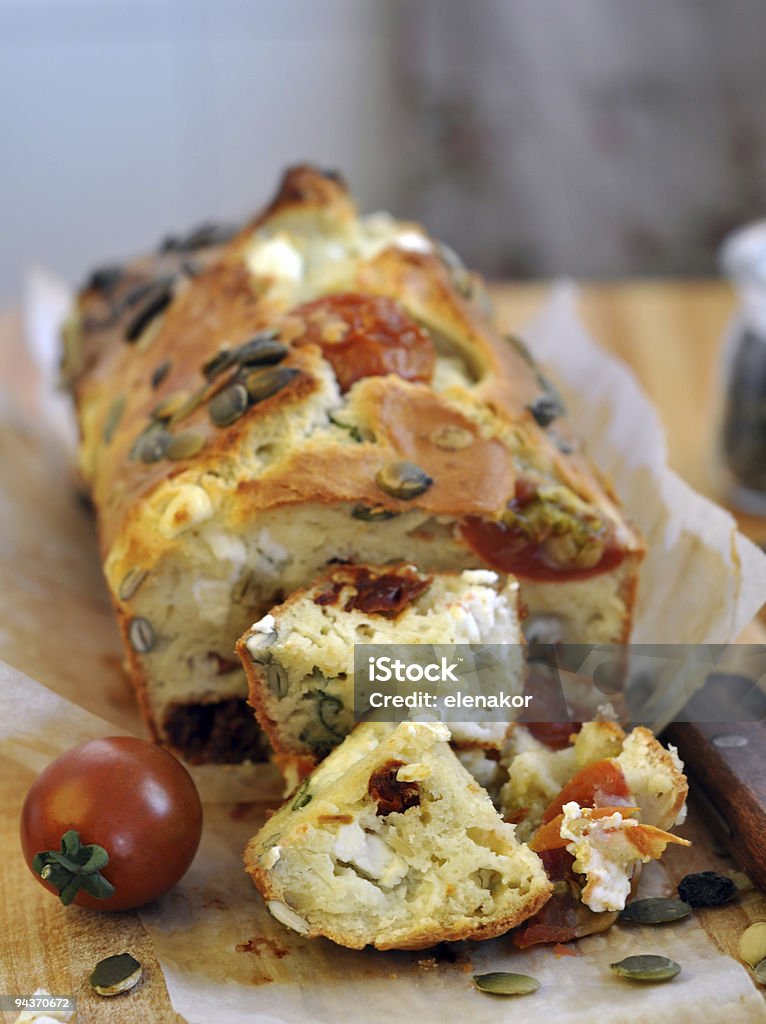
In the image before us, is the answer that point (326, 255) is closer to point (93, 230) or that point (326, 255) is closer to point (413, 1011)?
point (413, 1011)

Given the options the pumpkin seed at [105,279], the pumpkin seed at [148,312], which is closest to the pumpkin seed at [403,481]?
the pumpkin seed at [148,312]

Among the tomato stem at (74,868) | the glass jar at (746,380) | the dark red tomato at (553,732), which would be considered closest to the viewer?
the tomato stem at (74,868)

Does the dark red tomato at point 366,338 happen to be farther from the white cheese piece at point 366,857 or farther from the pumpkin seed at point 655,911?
the pumpkin seed at point 655,911

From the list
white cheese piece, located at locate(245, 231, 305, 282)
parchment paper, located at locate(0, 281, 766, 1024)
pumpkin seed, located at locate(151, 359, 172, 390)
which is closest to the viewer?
parchment paper, located at locate(0, 281, 766, 1024)

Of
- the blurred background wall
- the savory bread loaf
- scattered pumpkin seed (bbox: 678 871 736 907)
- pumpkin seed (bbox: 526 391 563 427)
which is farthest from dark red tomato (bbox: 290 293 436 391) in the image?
the blurred background wall

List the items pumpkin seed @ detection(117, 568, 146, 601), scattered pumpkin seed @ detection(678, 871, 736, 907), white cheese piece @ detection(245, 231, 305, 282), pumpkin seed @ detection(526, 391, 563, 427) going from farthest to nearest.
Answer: white cheese piece @ detection(245, 231, 305, 282)
pumpkin seed @ detection(526, 391, 563, 427)
pumpkin seed @ detection(117, 568, 146, 601)
scattered pumpkin seed @ detection(678, 871, 736, 907)

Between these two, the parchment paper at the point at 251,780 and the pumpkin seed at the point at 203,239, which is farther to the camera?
the pumpkin seed at the point at 203,239

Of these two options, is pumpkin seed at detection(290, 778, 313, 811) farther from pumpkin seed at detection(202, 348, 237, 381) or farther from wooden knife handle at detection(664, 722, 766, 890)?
pumpkin seed at detection(202, 348, 237, 381)

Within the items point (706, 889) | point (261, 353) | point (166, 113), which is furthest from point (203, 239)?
point (166, 113)
